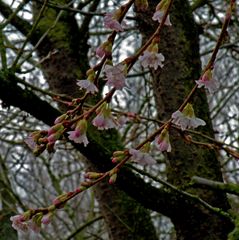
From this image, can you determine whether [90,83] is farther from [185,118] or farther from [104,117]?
[185,118]

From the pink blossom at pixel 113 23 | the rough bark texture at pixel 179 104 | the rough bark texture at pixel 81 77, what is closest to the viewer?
the pink blossom at pixel 113 23

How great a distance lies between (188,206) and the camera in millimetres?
1769

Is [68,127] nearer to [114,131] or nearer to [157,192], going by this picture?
[157,192]

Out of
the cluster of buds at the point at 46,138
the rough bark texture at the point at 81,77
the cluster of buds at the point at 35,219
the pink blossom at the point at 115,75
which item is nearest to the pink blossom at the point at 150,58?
the pink blossom at the point at 115,75

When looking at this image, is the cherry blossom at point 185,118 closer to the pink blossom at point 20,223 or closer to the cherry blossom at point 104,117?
the cherry blossom at point 104,117

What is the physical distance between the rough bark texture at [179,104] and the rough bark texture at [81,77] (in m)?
0.43

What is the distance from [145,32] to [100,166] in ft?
2.51

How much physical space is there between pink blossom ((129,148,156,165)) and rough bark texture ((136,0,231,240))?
89 centimetres

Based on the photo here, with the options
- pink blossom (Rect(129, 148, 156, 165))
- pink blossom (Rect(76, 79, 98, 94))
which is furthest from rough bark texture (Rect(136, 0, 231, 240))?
pink blossom (Rect(76, 79, 98, 94))

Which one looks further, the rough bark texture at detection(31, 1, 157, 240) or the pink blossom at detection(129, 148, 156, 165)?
the rough bark texture at detection(31, 1, 157, 240)

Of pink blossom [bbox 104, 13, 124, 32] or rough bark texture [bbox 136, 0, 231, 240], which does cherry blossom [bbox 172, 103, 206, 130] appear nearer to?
pink blossom [bbox 104, 13, 124, 32]

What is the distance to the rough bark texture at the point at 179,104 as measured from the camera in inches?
70.5

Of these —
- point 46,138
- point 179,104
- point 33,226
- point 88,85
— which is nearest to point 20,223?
point 33,226

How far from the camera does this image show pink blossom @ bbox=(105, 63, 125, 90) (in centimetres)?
80
